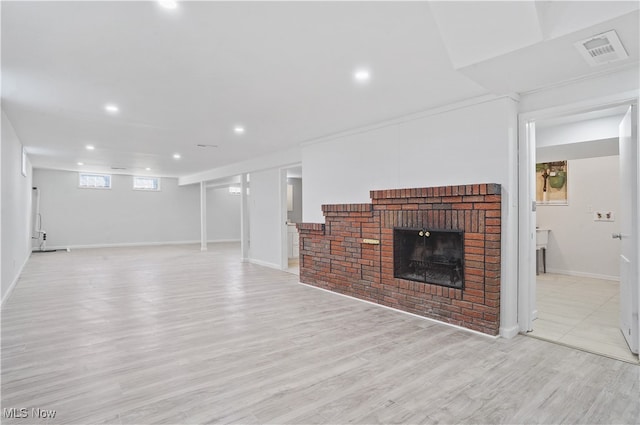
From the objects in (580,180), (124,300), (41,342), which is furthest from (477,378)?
(580,180)

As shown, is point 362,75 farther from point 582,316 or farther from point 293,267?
point 293,267

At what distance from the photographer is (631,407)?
2.16 meters

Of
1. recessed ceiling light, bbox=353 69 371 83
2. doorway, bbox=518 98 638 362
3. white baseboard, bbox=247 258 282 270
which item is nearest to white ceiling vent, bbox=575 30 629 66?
doorway, bbox=518 98 638 362

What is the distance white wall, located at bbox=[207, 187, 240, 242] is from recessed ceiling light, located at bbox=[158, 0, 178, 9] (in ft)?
40.2

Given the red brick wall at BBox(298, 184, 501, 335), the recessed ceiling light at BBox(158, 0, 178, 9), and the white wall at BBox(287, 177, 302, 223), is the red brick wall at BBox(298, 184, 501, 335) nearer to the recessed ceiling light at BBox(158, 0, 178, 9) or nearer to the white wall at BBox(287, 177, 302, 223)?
the recessed ceiling light at BBox(158, 0, 178, 9)

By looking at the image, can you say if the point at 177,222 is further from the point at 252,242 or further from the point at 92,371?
the point at 92,371

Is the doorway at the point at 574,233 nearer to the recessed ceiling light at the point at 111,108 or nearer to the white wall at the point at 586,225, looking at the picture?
the white wall at the point at 586,225

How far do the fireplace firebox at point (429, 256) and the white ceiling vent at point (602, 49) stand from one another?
1.80 meters

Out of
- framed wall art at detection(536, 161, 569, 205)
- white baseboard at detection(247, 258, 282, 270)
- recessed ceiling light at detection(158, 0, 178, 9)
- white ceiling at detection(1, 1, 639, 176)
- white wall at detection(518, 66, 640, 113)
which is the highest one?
white ceiling at detection(1, 1, 639, 176)

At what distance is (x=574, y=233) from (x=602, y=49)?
4.93 m

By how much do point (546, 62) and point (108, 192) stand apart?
1290 cm

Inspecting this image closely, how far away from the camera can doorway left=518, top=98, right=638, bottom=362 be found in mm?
3477

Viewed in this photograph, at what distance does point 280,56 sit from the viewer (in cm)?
281

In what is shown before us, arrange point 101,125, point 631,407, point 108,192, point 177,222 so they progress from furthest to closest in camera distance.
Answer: point 177,222, point 108,192, point 101,125, point 631,407
